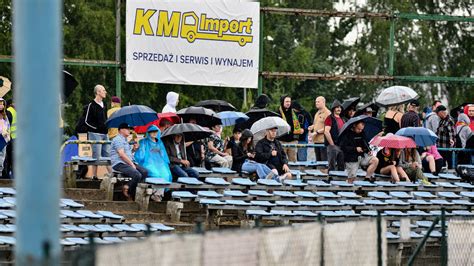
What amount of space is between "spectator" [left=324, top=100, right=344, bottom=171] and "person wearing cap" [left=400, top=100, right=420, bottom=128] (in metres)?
1.48

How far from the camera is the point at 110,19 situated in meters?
47.2

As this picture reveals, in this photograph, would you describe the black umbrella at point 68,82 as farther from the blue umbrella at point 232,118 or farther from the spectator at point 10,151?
the blue umbrella at point 232,118

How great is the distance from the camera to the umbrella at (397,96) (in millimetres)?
26125

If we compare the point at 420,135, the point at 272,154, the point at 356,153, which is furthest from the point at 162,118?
the point at 420,135

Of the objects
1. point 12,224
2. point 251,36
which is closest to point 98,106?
point 12,224

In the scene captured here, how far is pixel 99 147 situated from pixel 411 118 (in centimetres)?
647

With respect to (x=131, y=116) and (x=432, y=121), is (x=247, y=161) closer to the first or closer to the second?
(x=131, y=116)

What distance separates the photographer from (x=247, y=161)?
2347cm

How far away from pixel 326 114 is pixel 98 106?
4714mm

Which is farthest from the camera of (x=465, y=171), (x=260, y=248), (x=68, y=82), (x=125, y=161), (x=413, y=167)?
(x=465, y=171)

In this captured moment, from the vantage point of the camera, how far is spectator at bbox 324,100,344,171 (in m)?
24.7

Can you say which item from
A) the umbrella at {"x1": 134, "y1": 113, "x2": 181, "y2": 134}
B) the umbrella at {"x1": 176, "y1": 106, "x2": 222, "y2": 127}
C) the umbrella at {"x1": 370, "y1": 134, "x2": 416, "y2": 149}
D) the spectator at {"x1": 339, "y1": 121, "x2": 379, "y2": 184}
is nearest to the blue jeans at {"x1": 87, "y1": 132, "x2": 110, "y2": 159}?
the umbrella at {"x1": 134, "y1": 113, "x2": 181, "y2": 134}

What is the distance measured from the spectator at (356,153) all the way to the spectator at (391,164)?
17 cm

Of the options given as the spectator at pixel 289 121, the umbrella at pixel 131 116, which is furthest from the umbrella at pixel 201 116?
the spectator at pixel 289 121
